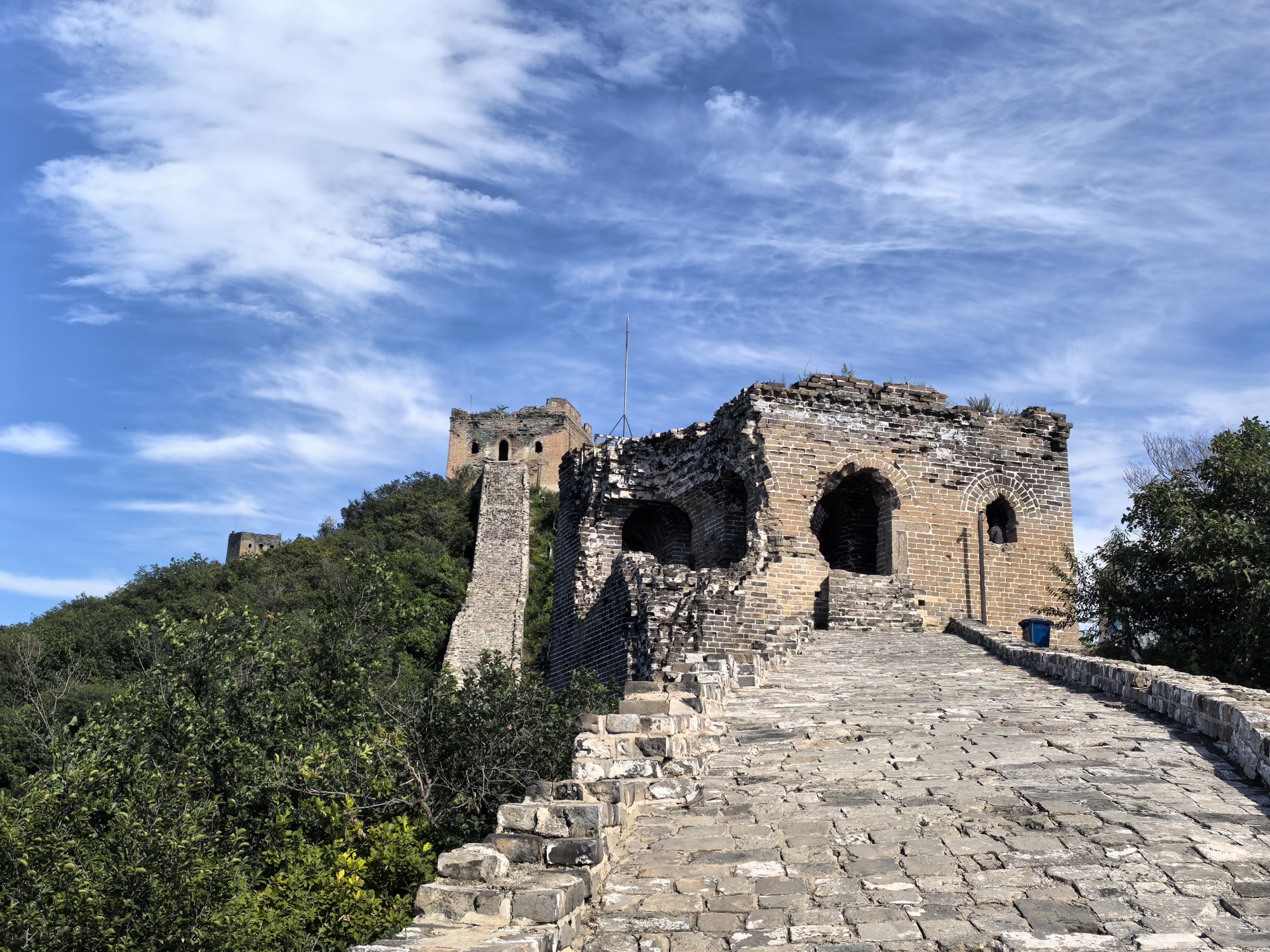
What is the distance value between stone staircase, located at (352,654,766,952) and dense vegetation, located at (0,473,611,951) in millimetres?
1542

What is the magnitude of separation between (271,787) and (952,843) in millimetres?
5819

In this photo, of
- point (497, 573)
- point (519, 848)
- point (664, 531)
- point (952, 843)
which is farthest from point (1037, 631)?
point (497, 573)

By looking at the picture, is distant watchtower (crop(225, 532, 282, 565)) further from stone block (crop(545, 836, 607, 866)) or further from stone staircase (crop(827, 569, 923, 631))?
stone block (crop(545, 836, 607, 866))

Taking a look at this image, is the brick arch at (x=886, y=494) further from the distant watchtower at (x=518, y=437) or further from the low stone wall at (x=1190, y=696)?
the distant watchtower at (x=518, y=437)

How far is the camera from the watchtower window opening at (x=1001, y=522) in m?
Result: 18.6

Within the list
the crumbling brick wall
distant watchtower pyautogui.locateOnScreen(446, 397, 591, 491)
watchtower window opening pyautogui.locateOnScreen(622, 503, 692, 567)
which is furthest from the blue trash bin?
distant watchtower pyautogui.locateOnScreen(446, 397, 591, 491)

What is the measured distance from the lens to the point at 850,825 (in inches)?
239

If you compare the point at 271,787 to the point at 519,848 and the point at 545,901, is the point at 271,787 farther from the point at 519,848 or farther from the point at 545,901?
the point at 545,901

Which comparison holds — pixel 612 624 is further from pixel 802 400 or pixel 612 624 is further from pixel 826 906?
pixel 826 906

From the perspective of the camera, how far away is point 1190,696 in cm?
794

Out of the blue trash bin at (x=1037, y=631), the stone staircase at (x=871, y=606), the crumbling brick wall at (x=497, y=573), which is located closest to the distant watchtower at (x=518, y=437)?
the crumbling brick wall at (x=497, y=573)

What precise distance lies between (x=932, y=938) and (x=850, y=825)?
143 cm

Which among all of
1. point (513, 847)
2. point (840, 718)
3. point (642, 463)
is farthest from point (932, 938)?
point (642, 463)

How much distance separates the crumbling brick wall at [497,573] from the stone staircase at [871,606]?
16.4m
